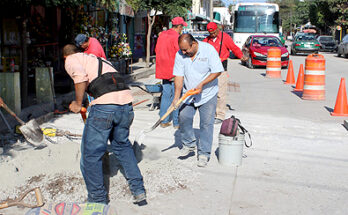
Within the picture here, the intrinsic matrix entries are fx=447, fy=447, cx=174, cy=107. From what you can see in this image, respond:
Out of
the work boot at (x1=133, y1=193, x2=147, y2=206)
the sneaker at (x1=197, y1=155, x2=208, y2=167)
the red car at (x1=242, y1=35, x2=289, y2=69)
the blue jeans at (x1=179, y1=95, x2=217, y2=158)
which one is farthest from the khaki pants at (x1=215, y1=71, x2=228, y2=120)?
the red car at (x1=242, y1=35, x2=289, y2=69)

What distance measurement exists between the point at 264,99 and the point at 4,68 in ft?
21.5

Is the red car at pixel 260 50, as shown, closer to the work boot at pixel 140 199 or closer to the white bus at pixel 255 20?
the white bus at pixel 255 20

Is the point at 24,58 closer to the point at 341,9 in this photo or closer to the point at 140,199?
the point at 140,199

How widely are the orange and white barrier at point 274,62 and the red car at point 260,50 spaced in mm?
3935

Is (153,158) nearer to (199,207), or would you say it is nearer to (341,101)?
(199,207)

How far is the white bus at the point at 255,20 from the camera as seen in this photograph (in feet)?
92.1

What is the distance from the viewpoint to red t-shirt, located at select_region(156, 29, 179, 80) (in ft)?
25.1

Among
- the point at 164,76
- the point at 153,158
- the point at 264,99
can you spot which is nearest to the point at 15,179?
the point at 153,158

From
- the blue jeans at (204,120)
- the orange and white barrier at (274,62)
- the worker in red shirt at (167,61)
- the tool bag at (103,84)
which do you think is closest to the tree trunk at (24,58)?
the worker in red shirt at (167,61)

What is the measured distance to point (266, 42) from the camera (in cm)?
2261

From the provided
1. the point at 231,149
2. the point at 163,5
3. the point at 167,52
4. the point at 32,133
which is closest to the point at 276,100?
the point at 167,52

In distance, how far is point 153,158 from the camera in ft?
19.8

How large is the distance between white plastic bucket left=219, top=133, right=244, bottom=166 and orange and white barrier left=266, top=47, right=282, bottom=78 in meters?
11.9

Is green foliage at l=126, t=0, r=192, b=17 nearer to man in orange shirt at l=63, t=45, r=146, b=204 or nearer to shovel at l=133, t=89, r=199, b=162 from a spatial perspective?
shovel at l=133, t=89, r=199, b=162
